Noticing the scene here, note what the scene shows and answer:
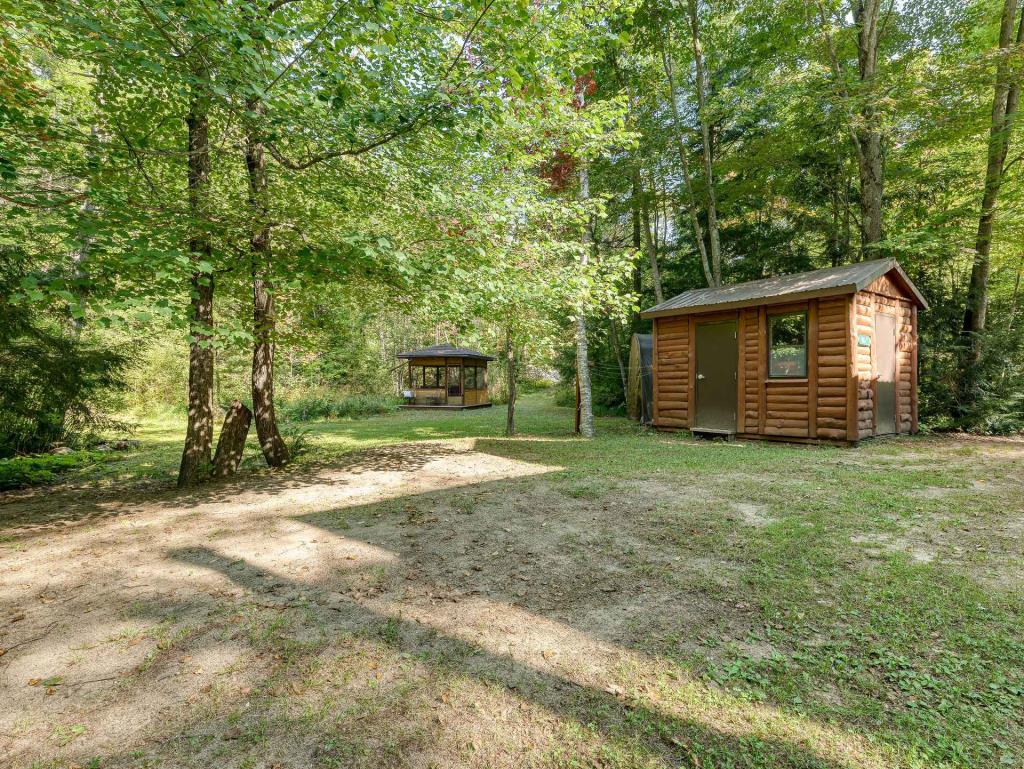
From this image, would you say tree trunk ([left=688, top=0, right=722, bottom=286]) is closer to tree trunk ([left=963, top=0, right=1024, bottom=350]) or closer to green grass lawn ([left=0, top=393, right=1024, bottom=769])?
tree trunk ([left=963, top=0, right=1024, bottom=350])

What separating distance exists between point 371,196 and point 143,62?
2853mm

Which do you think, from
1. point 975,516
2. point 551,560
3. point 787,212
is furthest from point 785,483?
point 787,212

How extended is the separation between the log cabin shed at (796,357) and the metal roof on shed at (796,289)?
2 cm

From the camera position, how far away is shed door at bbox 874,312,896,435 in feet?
27.9

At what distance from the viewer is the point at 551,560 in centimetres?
321

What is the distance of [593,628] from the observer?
2314 mm

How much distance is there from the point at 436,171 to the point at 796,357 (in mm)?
9018

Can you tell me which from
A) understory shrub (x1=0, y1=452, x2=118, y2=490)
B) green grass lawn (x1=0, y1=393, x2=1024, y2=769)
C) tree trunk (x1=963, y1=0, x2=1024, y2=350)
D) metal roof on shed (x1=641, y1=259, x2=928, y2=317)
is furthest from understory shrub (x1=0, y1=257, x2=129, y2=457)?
tree trunk (x1=963, y1=0, x2=1024, y2=350)

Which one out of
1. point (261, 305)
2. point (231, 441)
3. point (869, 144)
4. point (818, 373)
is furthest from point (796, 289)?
point (231, 441)

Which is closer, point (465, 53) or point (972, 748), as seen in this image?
point (972, 748)

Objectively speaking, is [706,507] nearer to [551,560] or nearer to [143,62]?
[551,560]

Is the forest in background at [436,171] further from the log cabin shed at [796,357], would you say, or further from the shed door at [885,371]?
the shed door at [885,371]

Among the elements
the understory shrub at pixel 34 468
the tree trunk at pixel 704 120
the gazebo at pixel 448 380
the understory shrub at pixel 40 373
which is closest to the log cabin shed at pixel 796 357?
the tree trunk at pixel 704 120

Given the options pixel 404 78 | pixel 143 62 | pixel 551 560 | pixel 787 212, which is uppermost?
pixel 787 212
